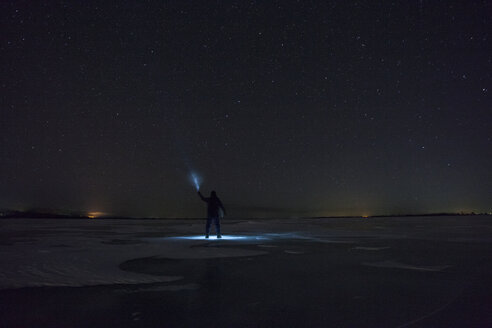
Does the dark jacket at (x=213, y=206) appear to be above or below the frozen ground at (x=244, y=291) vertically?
above

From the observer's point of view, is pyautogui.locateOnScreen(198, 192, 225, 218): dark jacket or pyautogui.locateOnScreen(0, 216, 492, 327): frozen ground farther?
pyautogui.locateOnScreen(198, 192, 225, 218): dark jacket

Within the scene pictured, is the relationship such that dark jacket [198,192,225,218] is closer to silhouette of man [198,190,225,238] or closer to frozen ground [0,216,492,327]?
silhouette of man [198,190,225,238]

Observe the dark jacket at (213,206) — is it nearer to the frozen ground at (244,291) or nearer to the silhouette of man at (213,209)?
the silhouette of man at (213,209)

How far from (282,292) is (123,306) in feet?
6.45

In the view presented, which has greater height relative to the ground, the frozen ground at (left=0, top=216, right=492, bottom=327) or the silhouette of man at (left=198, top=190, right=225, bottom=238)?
the silhouette of man at (left=198, top=190, right=225, bottom=238)

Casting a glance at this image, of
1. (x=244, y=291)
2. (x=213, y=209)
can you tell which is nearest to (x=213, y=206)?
(x=213, y=209)

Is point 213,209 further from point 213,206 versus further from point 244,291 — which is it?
point 244,291

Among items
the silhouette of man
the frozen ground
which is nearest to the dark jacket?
the silhouette of man

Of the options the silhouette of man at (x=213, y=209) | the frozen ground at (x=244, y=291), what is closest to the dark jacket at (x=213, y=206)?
the silhouette of man at (x=213, y=209)

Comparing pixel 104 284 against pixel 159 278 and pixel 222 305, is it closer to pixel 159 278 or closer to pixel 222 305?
pixel 159 278

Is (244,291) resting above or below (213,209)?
below

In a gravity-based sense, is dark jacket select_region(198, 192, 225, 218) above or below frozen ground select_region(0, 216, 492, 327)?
above

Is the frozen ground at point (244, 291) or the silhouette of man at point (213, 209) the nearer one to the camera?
the frozen ground at point (244, 291)

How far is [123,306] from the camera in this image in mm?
4453
